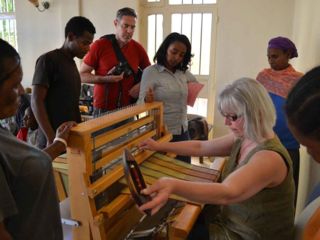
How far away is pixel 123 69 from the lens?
7.12ft

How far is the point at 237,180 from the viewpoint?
1.00 m

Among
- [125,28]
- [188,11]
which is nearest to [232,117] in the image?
[125,28]

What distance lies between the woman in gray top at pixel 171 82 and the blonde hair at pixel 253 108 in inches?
32.4

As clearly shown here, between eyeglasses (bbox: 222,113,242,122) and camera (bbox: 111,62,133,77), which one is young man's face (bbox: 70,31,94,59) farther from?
eyeglasses (bbox: 222,113,242,122)

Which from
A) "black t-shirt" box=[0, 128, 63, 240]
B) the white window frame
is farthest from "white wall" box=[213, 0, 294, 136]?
"black t-shirt" box=[0, 128, 63, 240]

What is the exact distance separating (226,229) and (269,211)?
18cm

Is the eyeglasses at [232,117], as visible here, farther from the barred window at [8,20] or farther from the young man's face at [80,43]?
the barred window at [8,20]

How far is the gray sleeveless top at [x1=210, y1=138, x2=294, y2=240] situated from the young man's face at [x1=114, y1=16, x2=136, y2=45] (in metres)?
1.40

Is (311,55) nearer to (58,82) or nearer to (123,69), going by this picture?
(123,69)

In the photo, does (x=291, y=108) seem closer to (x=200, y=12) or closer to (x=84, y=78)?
(x=84, y=78)

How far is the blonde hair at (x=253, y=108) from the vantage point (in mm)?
1143

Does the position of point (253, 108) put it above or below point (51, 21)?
below

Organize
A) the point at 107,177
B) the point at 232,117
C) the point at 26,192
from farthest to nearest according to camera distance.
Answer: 1. the point at 232,117
2. the point at 107,177
3. the point at 26,192

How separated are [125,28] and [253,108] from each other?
4.39 ft
